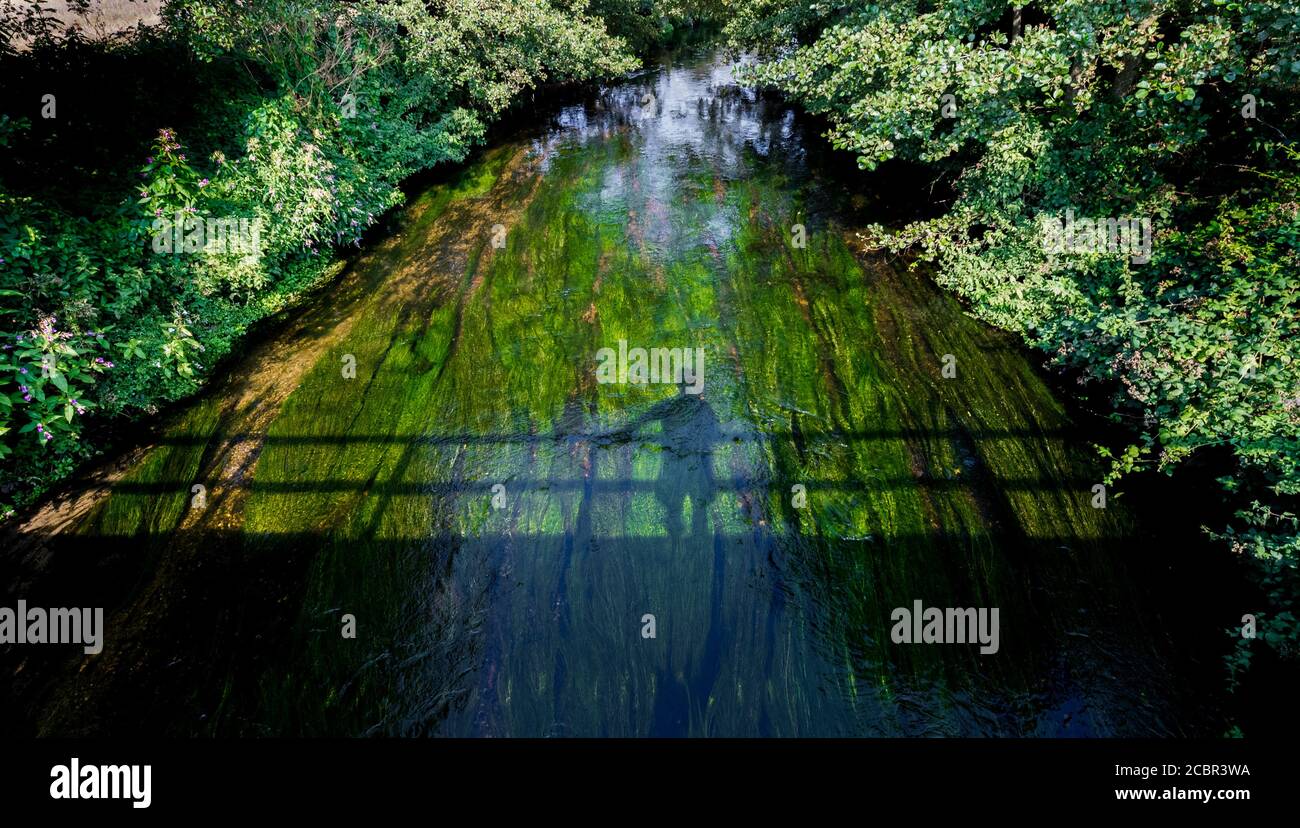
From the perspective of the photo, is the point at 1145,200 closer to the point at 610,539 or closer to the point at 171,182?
the point at 610,539

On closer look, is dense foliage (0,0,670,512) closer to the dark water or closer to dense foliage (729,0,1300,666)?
the dark water

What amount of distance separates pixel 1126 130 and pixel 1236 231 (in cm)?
148

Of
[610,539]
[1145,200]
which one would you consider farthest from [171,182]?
[1145,200]

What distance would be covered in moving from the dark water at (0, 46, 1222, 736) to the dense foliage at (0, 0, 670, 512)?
1.84ft

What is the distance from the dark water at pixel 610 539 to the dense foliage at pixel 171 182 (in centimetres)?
56

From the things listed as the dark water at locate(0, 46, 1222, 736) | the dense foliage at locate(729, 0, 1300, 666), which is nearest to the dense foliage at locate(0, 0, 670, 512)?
the dark water at locate(0, 46, 1222, 736)

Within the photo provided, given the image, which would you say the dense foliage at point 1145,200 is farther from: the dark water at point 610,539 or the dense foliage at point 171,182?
the dense foliage at point 171,182

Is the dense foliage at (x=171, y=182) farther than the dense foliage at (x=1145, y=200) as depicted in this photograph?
Yes

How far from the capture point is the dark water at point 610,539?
300 centimetres

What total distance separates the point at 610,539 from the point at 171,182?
5.40 m

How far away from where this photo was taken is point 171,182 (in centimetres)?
514

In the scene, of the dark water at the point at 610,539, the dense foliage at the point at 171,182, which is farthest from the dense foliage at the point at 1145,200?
the dense foliage at the point at 171,182
